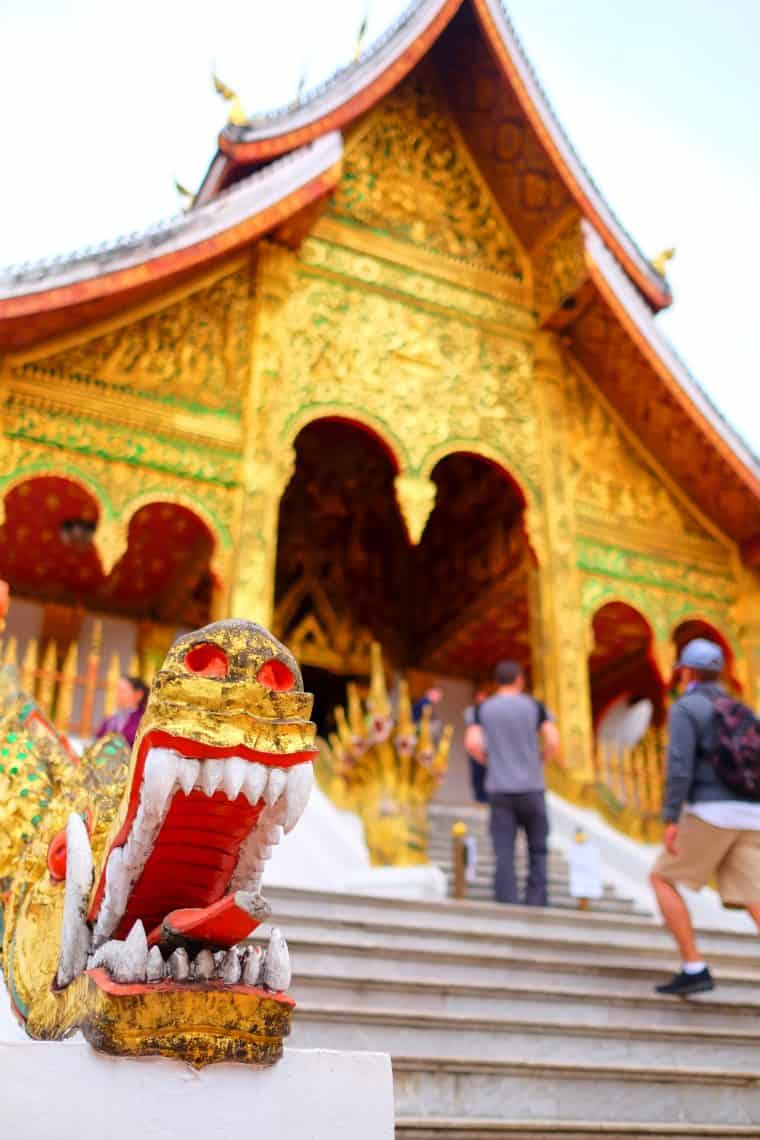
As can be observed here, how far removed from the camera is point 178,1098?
1401 mm

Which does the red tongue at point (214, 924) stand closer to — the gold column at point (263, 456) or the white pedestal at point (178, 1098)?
the white pedestal at point (178, 1098)

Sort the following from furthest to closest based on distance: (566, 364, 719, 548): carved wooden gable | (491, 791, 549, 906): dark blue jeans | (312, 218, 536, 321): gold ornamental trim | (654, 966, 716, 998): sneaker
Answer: (566, 364, 719, 548): carved wooden gable < (312, 218, 536, 321): gold ornamental trim < (491, 791, 549, 906): dark blue jeans < (654, 966, 716, 998): sneaker

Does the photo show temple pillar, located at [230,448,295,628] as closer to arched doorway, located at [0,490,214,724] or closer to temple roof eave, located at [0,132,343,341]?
arched doorway, located at [0,490,214,724]

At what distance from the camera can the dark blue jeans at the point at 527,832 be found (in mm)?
4824

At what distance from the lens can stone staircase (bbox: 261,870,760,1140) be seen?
9.34ft

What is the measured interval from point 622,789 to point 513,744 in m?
3.02

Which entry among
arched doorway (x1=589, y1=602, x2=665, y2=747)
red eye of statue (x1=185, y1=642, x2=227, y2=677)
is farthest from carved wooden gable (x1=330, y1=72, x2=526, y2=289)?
red eye of statue (x1=185, y1=642, x2=227, y2=677)

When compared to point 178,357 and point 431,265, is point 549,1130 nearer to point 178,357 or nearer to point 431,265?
point 178,357

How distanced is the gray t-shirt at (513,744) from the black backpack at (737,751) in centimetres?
141

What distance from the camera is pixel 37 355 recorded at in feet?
A: 22.1

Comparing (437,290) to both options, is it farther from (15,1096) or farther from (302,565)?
(15,1096)

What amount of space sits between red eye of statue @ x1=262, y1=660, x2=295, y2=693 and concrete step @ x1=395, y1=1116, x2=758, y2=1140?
1537 millimetres

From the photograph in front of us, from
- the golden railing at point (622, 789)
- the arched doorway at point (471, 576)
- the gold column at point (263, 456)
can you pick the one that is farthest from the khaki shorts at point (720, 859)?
the arched doorway at point (471, 576)

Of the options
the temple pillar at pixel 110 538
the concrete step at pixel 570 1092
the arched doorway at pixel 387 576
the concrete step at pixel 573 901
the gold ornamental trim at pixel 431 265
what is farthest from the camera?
the arched doorway at pixel 387 576
